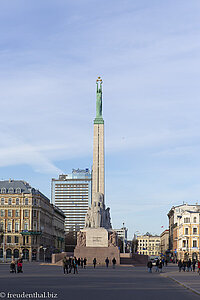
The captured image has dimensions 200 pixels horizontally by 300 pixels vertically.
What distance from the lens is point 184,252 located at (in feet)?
421

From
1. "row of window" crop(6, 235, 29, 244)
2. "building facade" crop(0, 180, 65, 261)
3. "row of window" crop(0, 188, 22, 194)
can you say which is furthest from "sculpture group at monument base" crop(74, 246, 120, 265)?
"row of window" crop(0, 188, 22, 194)

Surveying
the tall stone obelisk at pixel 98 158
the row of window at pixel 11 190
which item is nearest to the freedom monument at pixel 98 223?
the tall stone obelisk at pixel 98 158

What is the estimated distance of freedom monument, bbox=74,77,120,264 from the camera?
73.2 metres

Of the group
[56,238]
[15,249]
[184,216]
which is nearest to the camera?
[15,249]

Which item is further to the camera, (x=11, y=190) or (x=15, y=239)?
(x=11, y=190)

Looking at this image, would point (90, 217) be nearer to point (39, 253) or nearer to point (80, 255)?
point (80, 255)

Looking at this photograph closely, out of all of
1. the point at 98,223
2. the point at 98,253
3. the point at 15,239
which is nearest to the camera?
the point at 98,253

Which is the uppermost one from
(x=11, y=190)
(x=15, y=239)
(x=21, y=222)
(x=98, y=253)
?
(x=11, y=190)

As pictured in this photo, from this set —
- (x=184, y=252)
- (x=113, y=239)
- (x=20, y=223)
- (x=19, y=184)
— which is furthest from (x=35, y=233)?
(x=113, y=239)

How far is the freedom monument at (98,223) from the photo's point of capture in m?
73.2

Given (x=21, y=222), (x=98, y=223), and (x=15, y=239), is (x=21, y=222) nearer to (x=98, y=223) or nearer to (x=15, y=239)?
(x=15, y=239)

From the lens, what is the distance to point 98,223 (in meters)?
78.6

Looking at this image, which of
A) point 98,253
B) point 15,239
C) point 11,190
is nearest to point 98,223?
point 98,253

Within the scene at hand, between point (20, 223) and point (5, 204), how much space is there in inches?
240
